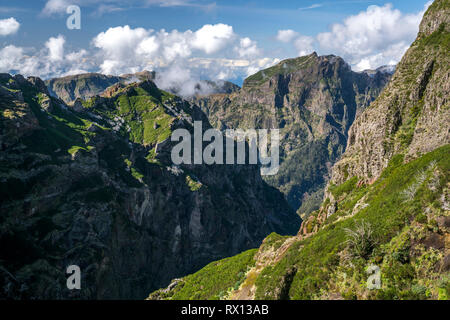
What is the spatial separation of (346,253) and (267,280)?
21.6m

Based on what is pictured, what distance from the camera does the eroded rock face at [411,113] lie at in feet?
267

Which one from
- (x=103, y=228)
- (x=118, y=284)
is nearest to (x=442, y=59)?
(x=103, y=228)

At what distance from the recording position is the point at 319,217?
319 feet

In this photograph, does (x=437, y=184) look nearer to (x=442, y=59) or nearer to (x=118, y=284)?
(x=442, y=59)

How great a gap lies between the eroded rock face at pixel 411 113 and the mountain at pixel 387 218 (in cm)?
36

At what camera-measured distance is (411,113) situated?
93.8 metres

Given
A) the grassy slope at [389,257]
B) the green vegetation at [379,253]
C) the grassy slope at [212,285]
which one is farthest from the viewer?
the grassy slope at [212,285]

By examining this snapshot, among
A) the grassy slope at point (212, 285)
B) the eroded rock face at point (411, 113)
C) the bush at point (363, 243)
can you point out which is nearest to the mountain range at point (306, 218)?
the bush at point (363, 243)

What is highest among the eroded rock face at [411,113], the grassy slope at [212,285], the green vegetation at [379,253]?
the eroded rock face at [411,113]

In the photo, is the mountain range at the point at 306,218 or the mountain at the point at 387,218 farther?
the mountain range at the point at 306,218

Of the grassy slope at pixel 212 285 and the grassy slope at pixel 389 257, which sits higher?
the grassy slope at pixel 389 257

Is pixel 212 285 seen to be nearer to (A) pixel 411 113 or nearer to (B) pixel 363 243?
(B) pixel 363 243

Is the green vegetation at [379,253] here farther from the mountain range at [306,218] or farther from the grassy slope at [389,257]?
the mountain range at [306,218]
